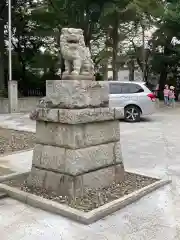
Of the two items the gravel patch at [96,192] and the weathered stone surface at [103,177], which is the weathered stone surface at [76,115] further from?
the gravel patch at [96,192]

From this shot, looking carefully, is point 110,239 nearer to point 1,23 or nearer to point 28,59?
point 1,23

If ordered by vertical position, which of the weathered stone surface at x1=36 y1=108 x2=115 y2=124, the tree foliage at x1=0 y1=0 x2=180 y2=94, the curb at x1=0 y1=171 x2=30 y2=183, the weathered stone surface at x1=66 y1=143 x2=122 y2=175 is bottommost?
the curb at x1=0 y1=171 x2=30 y2=183

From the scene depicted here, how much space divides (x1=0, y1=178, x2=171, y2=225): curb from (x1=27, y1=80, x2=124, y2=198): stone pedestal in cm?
36

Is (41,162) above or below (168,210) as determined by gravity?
above

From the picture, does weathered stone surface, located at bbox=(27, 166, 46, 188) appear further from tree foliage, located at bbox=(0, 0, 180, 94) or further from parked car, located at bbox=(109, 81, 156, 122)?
tree foliage, located at bbox=(0, 0, 180, 94)

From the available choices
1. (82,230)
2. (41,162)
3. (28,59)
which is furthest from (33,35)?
(82,230)

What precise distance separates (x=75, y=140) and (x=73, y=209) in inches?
37.1

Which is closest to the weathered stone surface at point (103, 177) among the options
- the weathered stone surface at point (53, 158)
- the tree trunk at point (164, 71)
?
the weathered stone surface at point (53, 158)

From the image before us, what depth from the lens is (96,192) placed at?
525cm

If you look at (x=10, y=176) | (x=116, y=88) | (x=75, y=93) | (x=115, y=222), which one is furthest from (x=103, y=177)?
(x=116, y=88)

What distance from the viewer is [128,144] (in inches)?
378

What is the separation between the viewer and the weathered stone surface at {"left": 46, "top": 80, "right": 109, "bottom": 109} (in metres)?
5.00

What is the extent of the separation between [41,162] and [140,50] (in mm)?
24814

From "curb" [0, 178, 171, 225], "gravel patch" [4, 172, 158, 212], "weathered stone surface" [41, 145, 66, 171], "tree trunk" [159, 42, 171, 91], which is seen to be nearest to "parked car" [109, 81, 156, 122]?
"gravel patch" [4, 172, 158, 212]
